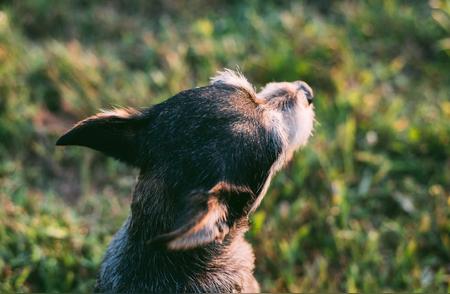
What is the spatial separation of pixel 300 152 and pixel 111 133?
2.21 m

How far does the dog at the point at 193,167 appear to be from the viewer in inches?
118

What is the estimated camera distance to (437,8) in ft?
20.5

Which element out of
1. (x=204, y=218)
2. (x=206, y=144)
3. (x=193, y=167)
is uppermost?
(x=206, y=144)

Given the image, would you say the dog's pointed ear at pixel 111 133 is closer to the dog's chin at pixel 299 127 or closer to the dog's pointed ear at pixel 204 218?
the dog's pointed ear at pixel 204 218

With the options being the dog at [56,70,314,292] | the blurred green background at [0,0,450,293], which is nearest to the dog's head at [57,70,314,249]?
the dog at [56,70,314,292]

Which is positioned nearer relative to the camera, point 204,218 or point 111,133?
point 204,218

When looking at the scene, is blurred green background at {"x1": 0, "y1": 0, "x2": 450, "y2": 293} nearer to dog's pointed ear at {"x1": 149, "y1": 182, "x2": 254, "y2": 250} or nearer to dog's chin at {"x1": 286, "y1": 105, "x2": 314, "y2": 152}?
dog's chin at {"x1": 286, "y1": 105, "x2": 314, "y2": 152}

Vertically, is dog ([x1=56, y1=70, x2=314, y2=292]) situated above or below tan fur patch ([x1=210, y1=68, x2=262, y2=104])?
below

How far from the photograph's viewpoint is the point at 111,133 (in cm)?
334

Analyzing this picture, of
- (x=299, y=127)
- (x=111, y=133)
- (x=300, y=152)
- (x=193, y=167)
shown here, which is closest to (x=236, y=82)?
(x=299, y=127)

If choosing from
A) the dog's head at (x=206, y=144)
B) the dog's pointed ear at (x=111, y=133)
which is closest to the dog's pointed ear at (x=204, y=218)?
the dog's head at (x=206, y=144)

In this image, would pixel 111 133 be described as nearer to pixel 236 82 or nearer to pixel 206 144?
pixel 206 144

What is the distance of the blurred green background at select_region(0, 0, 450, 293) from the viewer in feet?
14.5

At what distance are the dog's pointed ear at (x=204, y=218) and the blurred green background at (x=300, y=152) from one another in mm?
1525
